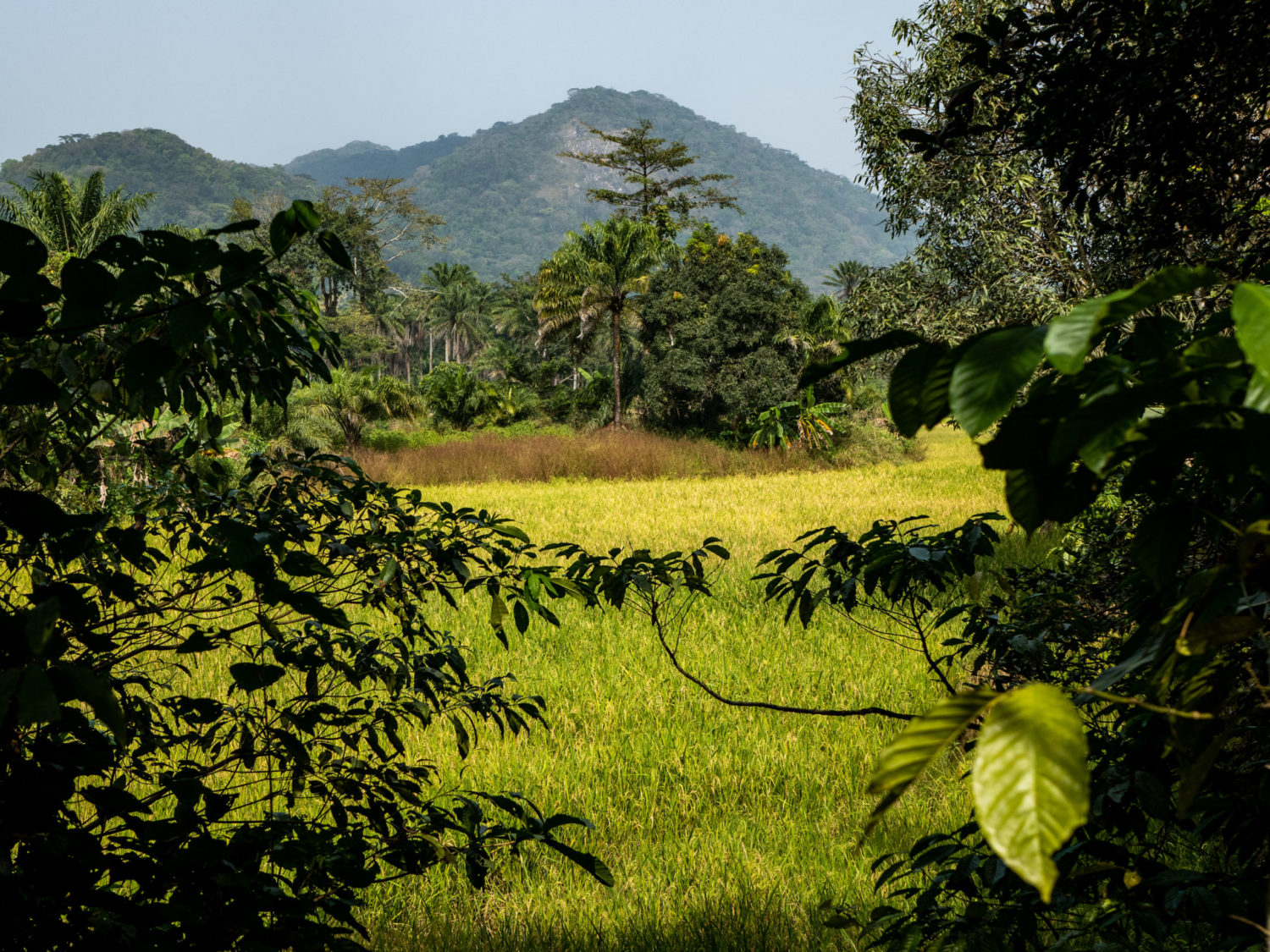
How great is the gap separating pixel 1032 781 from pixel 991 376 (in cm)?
18

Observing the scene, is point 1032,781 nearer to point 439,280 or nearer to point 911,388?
point 911,388

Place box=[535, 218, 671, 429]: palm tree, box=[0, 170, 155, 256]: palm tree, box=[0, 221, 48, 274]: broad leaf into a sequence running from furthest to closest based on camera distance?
box=[535, 218, 671, 429]: palm tree < box=[0, 170, 155, 256]: palm tree < box=[0, 221, 48, 274]: broad leaf

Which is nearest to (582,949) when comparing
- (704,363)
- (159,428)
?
(159,428)

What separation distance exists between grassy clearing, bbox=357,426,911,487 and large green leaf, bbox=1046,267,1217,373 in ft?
48.0

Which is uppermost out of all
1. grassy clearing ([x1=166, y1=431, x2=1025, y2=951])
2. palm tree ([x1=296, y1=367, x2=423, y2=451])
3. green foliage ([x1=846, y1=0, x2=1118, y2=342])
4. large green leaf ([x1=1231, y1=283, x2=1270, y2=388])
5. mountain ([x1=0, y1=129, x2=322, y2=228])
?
mountain ([x1=0, y1=129, x2=322, y2=228])

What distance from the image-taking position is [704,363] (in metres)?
21.4

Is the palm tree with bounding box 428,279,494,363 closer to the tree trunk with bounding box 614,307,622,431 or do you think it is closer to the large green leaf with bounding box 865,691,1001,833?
the tree trunk with bounding box 614,307,622,431

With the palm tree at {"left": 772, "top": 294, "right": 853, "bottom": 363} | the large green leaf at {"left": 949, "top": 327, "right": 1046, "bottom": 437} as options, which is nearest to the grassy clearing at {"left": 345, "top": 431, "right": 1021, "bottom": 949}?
the large green leaf at {"left": 949, "top": 327, "right": 1046, "bottom": 437}

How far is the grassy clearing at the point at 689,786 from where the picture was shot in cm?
A: 245

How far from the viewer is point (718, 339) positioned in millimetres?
21203

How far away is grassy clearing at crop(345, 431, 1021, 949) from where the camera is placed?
2.45 m

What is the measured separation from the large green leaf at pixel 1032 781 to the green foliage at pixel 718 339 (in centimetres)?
1992

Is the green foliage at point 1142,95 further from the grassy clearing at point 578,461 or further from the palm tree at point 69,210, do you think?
the palm tree at point 69,210

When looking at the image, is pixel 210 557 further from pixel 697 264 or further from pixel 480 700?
pixel 697 264
